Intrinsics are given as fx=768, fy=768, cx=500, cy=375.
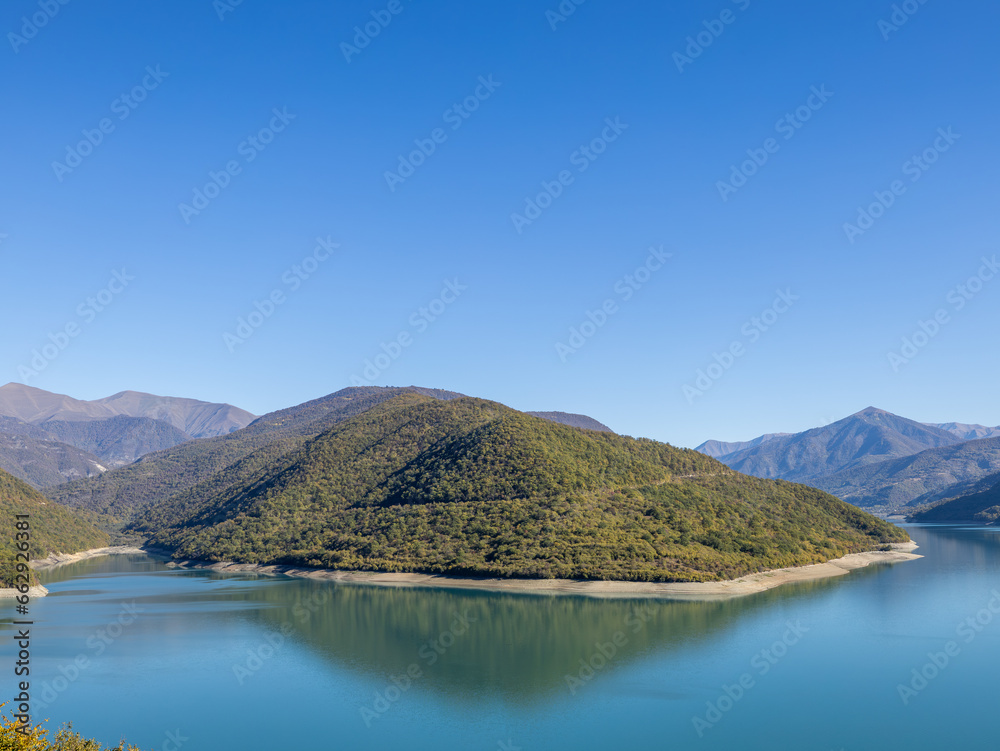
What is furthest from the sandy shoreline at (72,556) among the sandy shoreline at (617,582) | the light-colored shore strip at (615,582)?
Answer: the sandy shoreline at (617,582)

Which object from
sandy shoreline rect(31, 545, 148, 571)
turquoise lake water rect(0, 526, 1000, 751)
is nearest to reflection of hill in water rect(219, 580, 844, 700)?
turquoise lake water rect(0, 526, 1000, 751)

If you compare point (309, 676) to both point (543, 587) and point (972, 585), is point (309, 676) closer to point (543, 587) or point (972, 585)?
point (543, 587)

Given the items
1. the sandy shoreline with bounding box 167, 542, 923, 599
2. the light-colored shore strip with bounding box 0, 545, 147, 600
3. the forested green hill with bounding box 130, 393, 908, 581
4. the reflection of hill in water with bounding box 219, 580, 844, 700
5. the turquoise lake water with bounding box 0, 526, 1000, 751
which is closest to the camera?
the turquoise lake water with bounding box 0, 526, 1000, 751

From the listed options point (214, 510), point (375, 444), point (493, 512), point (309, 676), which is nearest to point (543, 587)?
point (493, 512)

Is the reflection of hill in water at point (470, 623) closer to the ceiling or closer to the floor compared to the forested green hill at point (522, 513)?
closer to the floor

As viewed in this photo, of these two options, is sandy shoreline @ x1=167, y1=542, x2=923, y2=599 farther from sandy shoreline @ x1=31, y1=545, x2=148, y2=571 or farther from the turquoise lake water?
sandy shoreline @ x1=31, y1=545, x2=148, y2=571

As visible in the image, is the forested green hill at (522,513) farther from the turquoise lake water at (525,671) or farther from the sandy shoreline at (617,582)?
the turquoise lake water at (525,671)

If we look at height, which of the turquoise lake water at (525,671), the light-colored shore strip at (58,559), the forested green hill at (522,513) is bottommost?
the turquoise lake water at (525,671)
